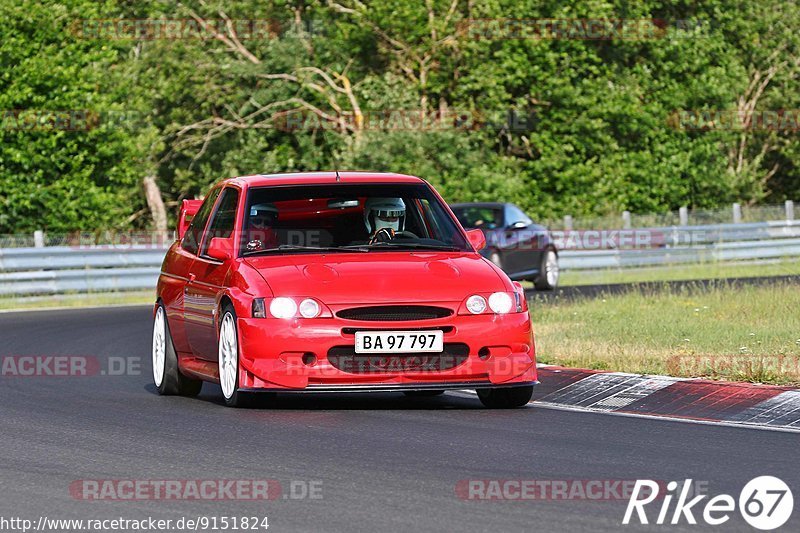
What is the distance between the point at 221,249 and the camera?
37.4 ft

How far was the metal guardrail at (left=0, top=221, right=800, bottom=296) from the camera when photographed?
2712 cm

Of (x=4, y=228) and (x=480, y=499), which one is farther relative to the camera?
(x=4, y=228)

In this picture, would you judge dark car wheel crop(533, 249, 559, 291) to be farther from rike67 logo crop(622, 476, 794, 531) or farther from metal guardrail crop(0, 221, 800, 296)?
rike67 logo crop(622, 476, 794, 531)

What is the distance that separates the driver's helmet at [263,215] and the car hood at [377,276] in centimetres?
48

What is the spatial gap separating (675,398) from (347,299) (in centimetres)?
239

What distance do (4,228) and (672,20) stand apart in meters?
22.7

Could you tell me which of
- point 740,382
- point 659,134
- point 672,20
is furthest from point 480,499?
point 672,20

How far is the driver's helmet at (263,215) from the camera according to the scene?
1164cm

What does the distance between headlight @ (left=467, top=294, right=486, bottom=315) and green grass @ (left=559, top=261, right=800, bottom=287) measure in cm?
2116

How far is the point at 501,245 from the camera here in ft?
91.6

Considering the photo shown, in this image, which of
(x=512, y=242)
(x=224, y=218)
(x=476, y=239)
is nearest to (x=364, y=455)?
(x=476, y=239)

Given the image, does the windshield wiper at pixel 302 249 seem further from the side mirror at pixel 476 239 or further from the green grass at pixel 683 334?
the green grass at pixel 683 334

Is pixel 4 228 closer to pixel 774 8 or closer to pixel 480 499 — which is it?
pixel 774 8

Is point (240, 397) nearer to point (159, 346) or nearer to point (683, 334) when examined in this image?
point (159, 346)
